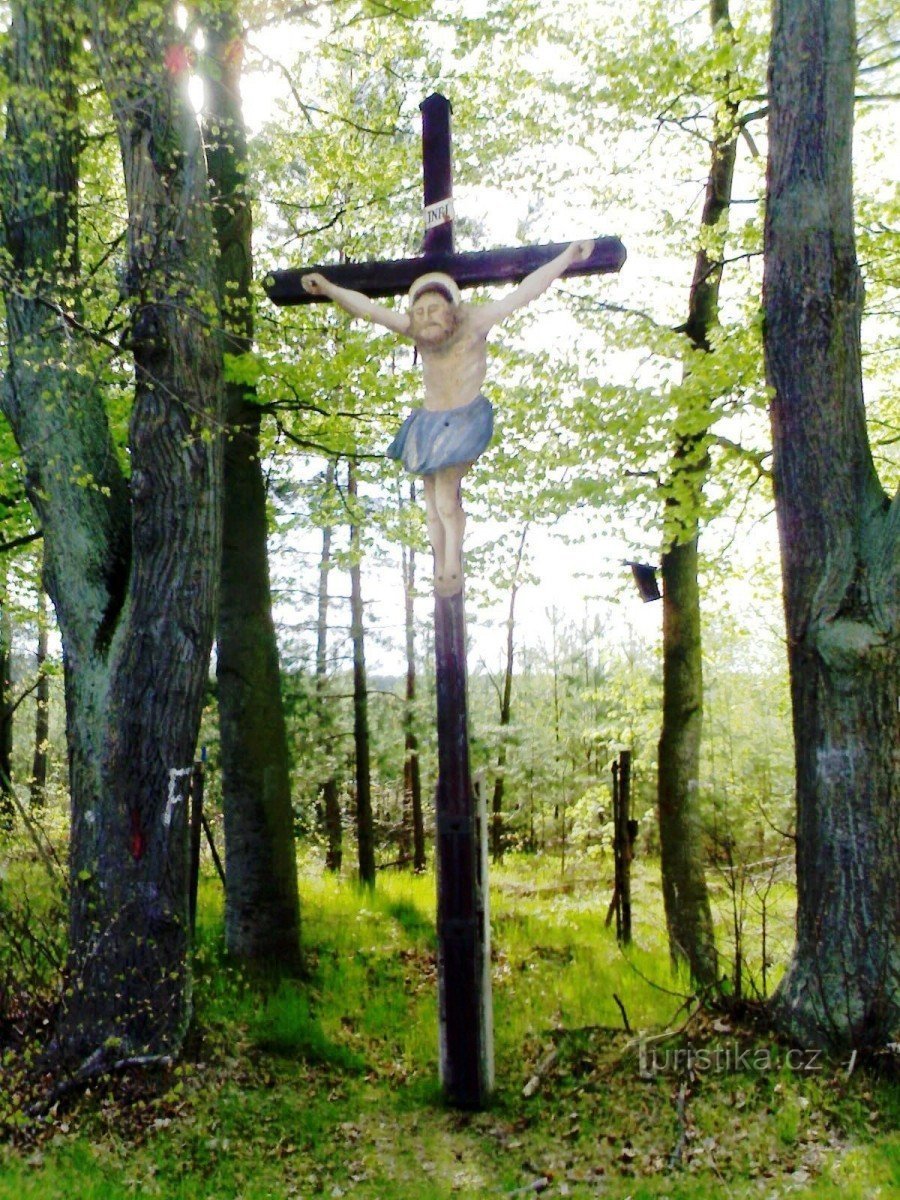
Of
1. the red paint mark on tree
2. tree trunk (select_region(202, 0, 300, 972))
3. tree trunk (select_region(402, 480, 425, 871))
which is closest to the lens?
the red paint mark on tree

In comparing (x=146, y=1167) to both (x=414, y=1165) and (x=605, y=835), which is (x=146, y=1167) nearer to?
(x=414, y=1165)

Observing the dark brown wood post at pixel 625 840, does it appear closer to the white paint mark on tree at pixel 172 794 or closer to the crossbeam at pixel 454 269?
the white paint mark on tree at pixel 172 794

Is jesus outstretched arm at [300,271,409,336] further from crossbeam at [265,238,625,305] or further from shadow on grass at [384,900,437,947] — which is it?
shadow on grass at [384,900,437,947]

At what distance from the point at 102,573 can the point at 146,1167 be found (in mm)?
3017

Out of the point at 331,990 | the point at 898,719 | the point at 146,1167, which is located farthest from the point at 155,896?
the point at 898,719

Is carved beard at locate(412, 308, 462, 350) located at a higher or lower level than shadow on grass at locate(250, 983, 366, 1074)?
higher

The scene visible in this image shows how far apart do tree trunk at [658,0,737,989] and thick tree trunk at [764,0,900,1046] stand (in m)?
2.15

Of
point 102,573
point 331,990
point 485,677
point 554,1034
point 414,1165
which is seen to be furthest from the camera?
point 485,677

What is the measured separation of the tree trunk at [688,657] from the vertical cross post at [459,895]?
10.4 ft

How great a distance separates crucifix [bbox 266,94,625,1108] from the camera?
4.94 meters

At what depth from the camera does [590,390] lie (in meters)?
7.81

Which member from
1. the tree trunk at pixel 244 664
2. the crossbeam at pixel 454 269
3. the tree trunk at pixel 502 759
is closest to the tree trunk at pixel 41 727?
the tree trunk at pixel 502 759

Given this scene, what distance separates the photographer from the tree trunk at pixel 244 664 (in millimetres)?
7020

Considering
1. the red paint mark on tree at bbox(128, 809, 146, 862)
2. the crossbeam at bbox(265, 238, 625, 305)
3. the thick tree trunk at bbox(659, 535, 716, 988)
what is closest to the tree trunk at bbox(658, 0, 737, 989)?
the thick tree trunk at bbox(659, 535, 716, 988)
